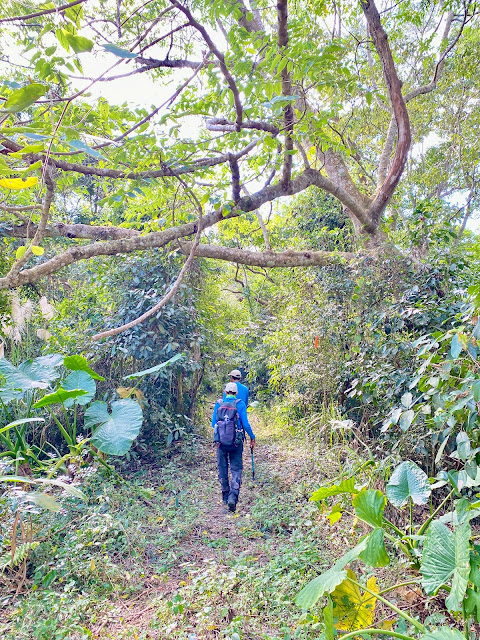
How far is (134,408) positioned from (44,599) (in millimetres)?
1369

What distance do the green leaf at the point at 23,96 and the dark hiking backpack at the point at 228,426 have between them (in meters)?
3.58

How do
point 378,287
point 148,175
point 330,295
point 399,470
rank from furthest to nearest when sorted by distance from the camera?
point 330,295
point 378,287
point 148,175
point 399,470

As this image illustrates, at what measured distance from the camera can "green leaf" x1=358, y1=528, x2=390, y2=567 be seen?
5.01 ft

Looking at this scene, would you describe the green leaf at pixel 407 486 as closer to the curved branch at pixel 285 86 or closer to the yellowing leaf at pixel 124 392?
the yellowing leaf at pixel 124 392

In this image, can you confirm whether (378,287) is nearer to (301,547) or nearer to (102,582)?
(301,547)

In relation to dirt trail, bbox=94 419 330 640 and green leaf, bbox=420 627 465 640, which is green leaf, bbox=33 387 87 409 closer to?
dirt trail, bbox=94 419 330 640

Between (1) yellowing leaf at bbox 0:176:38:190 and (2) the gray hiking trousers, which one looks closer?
(1) yellowing leaf at bbox 0:176:38:190

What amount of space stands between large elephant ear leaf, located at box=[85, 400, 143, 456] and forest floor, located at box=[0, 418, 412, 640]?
1.07 metres

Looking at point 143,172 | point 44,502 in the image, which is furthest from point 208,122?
point 44,502

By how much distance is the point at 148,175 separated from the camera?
12.4ft

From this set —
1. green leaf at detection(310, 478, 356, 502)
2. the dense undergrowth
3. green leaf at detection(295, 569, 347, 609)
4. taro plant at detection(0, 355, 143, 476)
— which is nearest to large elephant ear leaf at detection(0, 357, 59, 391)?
taro plant at detection(0, 355, 143, 476)

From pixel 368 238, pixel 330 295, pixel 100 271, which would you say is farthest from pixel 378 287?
pixel 100 271

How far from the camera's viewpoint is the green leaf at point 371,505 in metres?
1.63

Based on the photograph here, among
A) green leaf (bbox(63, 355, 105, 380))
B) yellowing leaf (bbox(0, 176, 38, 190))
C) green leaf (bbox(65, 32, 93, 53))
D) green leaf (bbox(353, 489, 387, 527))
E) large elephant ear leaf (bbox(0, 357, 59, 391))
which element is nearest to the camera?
yellowing leaf (bbox(0, 176, 38, 190))
